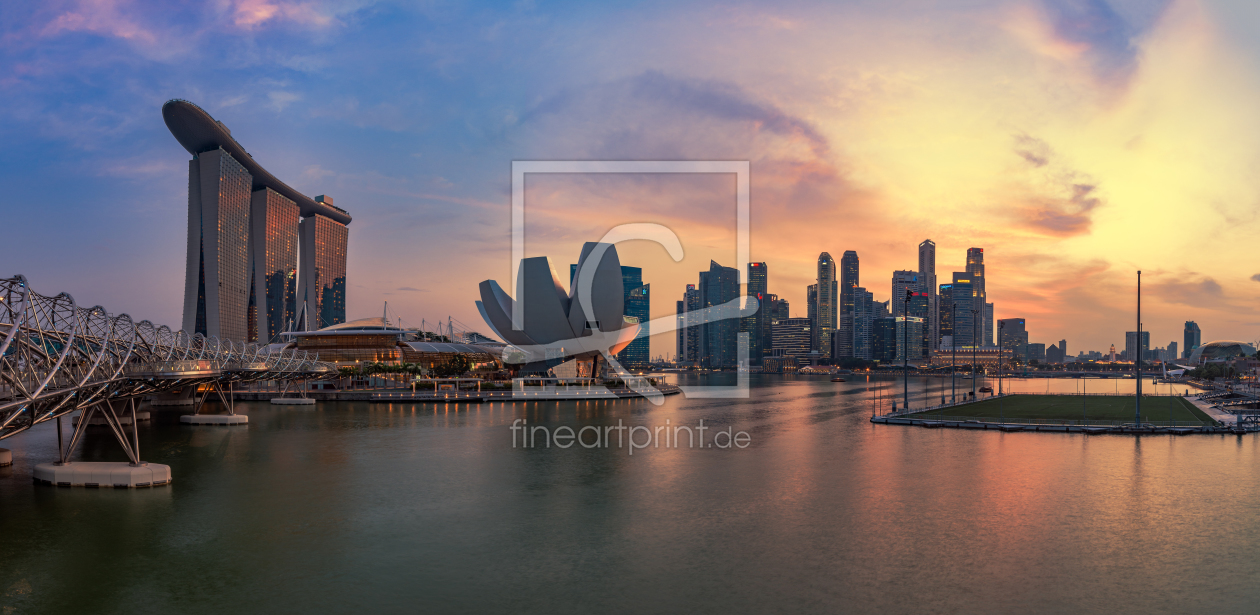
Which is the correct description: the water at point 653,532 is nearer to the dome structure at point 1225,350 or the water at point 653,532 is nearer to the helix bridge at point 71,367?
the helix bridge at point 71,367

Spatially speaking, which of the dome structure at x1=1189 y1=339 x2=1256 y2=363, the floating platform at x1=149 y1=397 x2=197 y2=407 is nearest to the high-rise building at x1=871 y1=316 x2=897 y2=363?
the dome structure at x1=1189 y1=339 x2=1256 y2=363

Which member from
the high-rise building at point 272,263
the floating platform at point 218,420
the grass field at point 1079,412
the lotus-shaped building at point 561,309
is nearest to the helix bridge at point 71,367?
the floating platform at point 218,420

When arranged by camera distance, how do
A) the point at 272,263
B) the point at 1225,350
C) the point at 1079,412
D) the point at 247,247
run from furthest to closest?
the point at 1225,350
the point at 272,263
the point at 247,247
the point at 1079,412

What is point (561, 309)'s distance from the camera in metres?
64.3

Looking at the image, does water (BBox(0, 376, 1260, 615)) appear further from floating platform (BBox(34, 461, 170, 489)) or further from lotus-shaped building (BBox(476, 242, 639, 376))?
lotus-shaped building (BBox(476, 242, 639, 376))

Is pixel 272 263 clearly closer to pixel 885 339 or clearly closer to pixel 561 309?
pixel 561 309

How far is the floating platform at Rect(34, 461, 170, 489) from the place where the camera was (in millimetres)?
16844

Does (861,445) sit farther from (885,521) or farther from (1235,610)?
(1235,610)

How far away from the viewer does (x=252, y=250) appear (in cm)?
10638

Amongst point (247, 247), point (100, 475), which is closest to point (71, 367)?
point (100, 475)

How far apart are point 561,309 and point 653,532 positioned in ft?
171

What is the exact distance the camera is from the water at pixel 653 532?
31.4ft

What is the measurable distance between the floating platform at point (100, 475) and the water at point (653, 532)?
0.36 m

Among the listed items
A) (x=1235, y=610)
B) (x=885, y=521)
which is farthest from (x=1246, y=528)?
(x=885, y=521)
